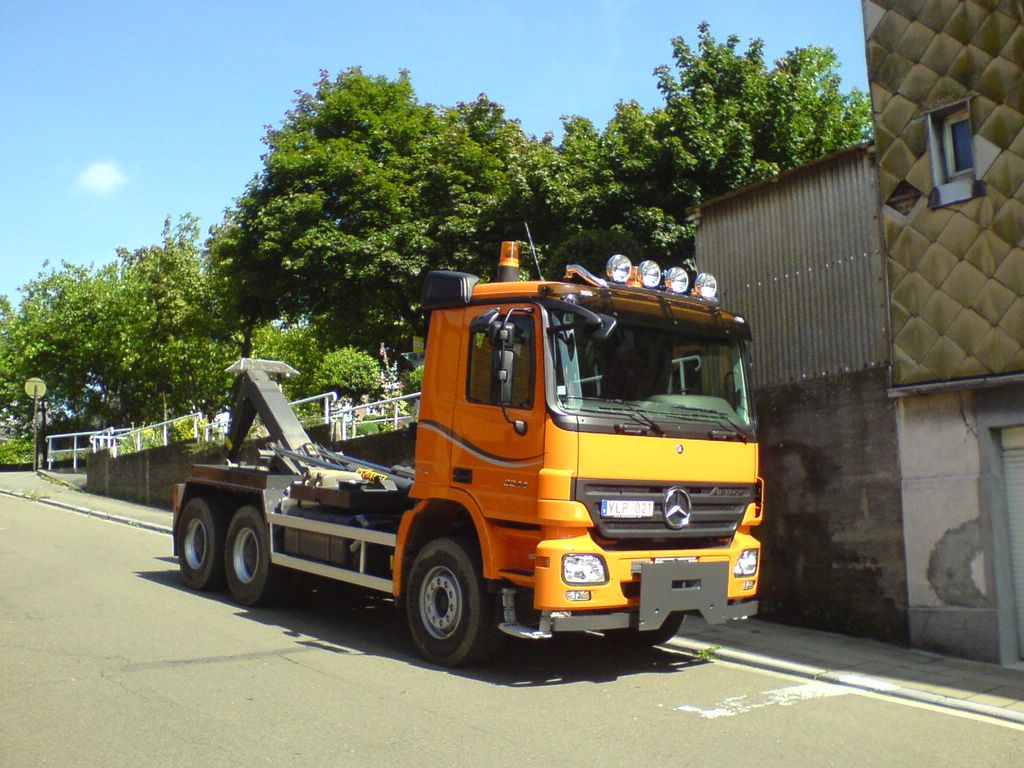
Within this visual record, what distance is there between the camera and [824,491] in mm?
9867

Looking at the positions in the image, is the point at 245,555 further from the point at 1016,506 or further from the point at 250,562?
the point at 1016,506

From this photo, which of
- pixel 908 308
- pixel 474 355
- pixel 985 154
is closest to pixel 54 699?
pixel 474 355

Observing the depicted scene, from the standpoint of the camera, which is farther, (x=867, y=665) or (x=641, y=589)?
(x=867, y=665)

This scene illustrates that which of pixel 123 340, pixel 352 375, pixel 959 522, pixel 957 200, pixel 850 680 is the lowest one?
pixel 850 680

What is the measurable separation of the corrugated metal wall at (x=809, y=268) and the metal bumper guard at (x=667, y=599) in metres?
3.39

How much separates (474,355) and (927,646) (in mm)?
4877

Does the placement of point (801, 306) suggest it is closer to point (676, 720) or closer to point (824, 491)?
point (824, 491)

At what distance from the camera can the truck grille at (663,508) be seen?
7039 mm

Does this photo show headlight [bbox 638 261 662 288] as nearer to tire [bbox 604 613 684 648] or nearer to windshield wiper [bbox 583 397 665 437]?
windshield wiper [bbox 583 397 665 437]

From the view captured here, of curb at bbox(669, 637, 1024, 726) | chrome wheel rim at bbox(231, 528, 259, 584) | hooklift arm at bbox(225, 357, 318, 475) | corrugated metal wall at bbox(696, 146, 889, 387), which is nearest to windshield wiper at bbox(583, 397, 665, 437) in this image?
curb at bbox(669, 637, 1024, 726)

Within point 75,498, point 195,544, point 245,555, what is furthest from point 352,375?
point 245,555

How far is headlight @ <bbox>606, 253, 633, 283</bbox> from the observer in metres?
7.84

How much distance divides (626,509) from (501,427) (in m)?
1.11

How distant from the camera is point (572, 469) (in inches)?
273
